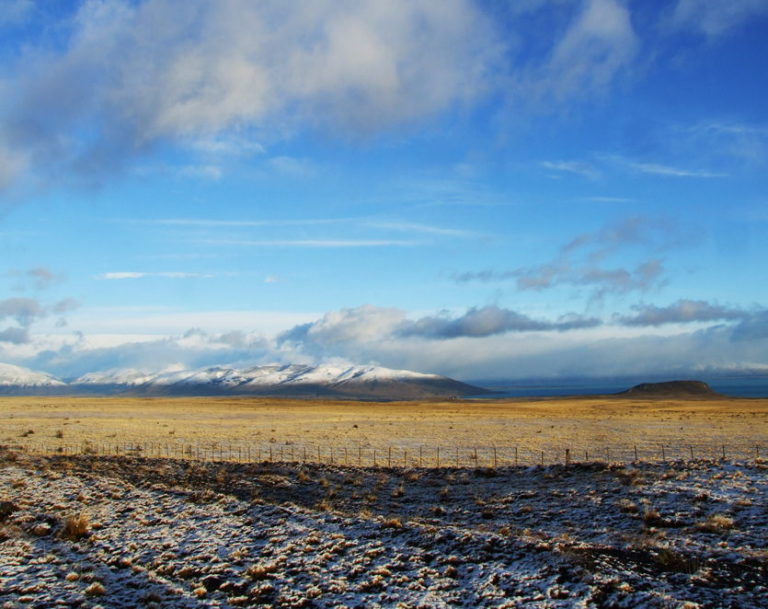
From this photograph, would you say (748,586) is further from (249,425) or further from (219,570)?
(249,425)

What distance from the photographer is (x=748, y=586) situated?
43.9ft

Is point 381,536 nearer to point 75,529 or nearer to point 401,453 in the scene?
point 75,529

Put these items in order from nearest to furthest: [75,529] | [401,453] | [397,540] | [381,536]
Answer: [397,540] < [381,536] < [75,529] < [401,453]

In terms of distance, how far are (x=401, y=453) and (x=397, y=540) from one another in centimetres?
2601

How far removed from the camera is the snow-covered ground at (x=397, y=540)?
1412cm

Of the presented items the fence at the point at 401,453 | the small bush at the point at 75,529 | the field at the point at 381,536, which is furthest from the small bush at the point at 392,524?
the fence at the point at 401,453

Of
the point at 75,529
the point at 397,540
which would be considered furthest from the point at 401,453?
the point at 75,529

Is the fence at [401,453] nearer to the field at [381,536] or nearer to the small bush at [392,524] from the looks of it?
the field at [381,536]

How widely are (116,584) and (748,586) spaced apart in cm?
1459

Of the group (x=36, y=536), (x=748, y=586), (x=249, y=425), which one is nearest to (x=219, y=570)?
(x=36, y=536)

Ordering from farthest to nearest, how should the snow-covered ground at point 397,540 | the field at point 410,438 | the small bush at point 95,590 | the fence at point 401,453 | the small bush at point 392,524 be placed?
the field at point 410,438
the fence at point 401,453
the small bush at point 392,524
the small bush at point 95,590
the snow-covered ground at point 397,540

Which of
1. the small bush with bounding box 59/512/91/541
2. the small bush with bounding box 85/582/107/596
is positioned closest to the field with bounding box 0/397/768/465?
the small bush with bounding box 59/512/91/541

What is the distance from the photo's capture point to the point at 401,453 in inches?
1709

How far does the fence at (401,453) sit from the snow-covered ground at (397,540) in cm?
978
